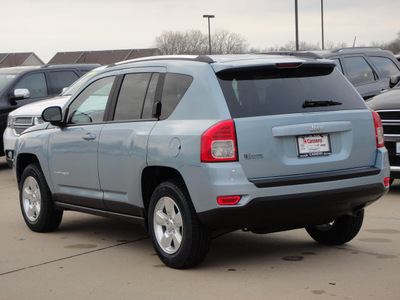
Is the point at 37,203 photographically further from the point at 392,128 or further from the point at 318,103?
the point at 392,128

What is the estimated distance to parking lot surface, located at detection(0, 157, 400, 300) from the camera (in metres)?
5.58

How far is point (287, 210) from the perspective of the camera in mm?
5879

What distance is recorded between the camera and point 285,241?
289 inches

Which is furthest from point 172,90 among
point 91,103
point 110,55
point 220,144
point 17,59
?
point 17,59

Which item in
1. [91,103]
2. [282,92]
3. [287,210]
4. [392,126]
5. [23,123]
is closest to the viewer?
[287,210]

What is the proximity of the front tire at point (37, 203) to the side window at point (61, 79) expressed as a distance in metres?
7.44

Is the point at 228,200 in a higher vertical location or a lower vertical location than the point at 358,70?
lower

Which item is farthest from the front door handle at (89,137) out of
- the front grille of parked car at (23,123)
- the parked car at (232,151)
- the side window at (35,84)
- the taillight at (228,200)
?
the side window at (35,84)

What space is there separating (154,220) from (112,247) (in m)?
1.11

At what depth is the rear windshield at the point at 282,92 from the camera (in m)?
6.02

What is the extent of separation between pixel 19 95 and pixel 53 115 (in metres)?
7.30

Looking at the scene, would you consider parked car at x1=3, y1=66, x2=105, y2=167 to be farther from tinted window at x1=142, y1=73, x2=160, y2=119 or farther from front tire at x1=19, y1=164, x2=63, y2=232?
tinted window at x1=142, y1=73, x2=160, y2=119

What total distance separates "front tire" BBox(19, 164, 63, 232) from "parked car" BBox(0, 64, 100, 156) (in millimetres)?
6614

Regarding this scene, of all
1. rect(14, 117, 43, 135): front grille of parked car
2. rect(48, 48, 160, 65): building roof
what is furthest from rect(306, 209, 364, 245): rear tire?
rect(48, 48, 160, 65): building roof
